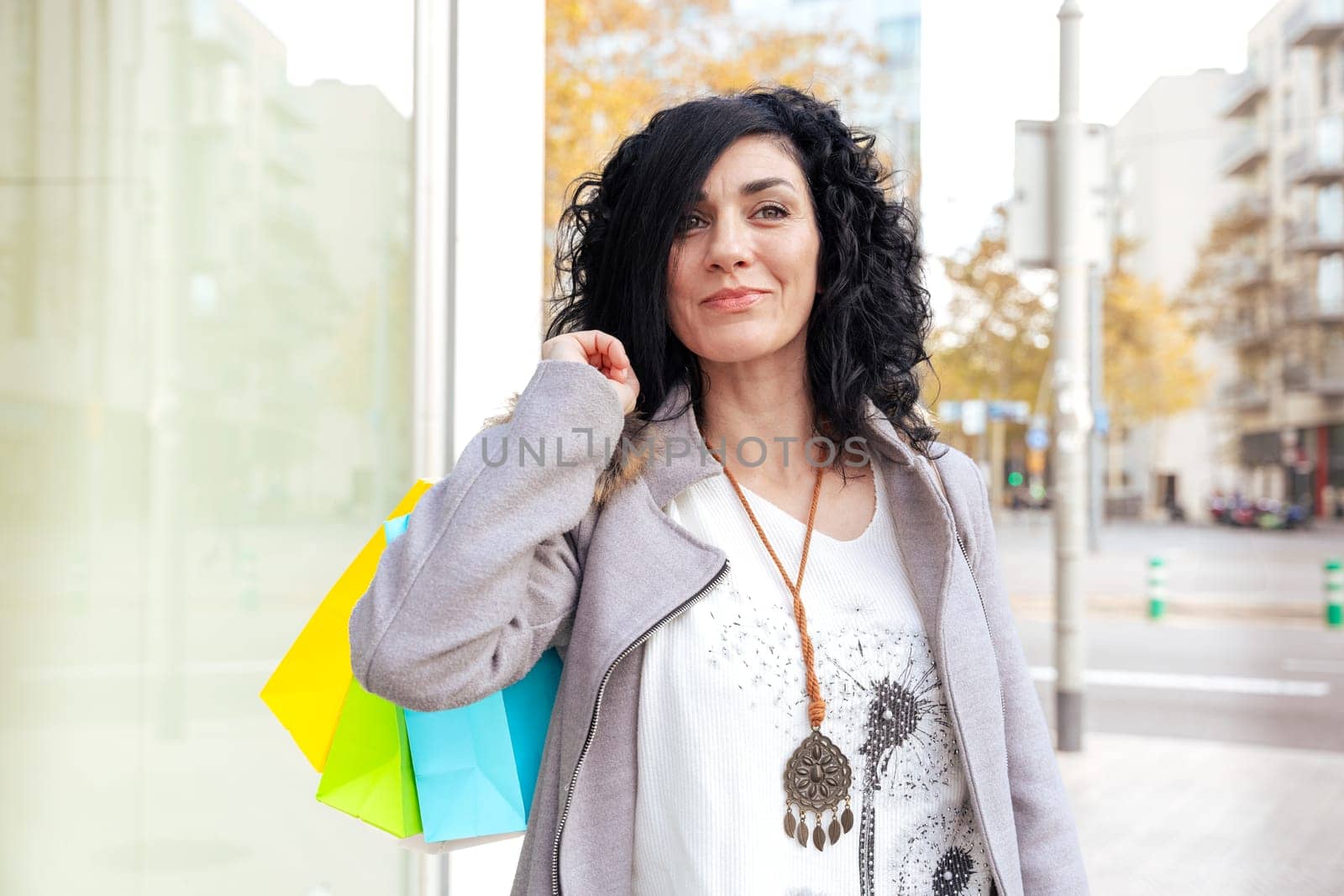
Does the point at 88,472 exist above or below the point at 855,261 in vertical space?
below

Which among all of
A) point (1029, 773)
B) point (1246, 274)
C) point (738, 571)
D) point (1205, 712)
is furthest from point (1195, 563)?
point (738, 571)

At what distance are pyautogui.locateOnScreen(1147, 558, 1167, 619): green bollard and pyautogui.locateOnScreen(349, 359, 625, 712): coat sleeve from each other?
7.48 m

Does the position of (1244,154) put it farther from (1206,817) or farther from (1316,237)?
(1206,817)

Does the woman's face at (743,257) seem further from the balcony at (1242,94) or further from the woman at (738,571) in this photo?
the balcony at (1242,94)

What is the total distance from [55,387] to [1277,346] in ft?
19.6

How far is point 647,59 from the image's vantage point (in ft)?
21.4

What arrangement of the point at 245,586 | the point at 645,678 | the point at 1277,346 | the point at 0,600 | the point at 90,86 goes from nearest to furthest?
the point at 645,678, the point at 0,600, the point at 90,86, the point at 245,586, the point at 1277,346

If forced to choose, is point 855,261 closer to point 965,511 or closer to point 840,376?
point 840,376

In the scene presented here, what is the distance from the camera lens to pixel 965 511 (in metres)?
1.46

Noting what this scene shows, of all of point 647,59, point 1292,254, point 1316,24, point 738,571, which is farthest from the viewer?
point 647,59

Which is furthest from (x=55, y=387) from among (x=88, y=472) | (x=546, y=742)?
(x=546, y=742)

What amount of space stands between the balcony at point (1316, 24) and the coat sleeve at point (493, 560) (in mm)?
5681

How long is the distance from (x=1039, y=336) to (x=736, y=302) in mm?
7243

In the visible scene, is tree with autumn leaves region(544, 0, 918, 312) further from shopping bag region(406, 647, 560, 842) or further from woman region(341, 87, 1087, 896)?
shopping bag region(406, 647, 560, 842)
